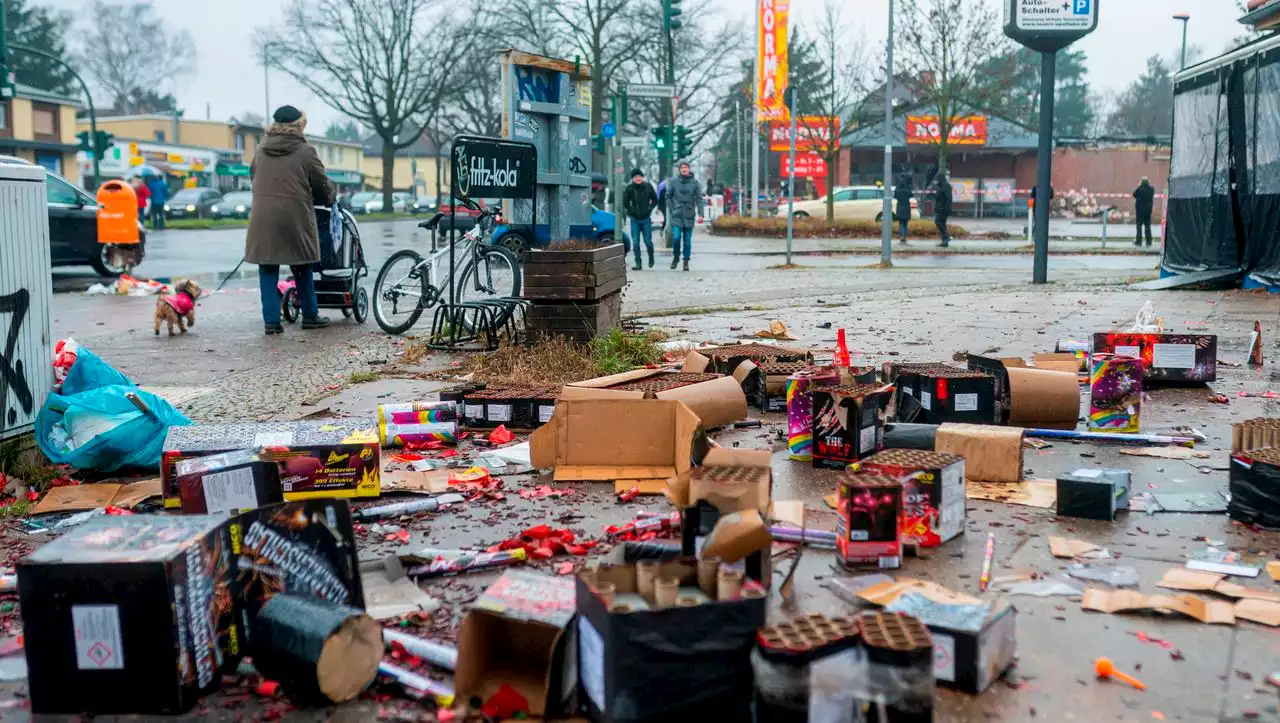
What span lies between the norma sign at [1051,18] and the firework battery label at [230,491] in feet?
43.2

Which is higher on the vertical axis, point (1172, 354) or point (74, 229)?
point (74, 229)

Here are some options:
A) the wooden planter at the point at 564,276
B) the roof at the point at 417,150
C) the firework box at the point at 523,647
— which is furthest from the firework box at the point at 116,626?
the roof at the point at 417,150

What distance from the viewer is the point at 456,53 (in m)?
58.9

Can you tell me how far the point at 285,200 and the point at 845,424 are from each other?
692 cm

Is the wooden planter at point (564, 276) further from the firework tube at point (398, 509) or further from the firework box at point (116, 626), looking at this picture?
the firework box at point (116, 626)

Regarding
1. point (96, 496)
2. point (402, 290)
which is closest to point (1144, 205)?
point (402, 290)

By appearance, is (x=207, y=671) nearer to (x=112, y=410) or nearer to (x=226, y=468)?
(x=226, y=468)

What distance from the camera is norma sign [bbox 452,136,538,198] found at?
29.0 feet

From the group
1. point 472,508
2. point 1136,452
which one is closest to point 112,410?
point 472,508

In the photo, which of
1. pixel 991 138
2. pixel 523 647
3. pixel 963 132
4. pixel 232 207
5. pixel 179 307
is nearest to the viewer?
pixel 523 647

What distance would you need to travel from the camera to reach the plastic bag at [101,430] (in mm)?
5117

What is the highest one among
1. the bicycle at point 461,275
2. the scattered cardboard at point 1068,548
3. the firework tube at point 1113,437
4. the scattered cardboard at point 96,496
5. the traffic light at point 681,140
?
the traffic light at point 681,140

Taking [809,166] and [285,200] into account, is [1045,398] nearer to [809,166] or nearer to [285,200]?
[285,200]

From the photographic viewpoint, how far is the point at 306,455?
4594 mm
